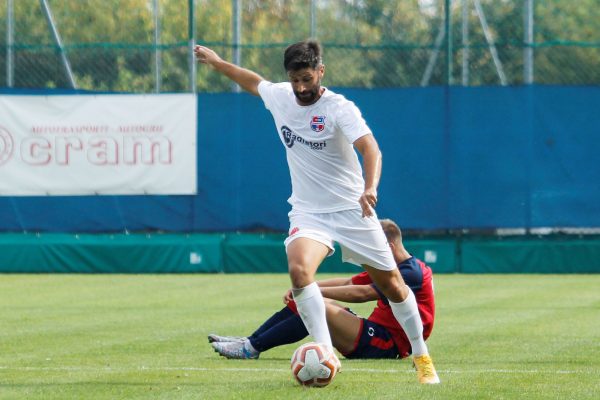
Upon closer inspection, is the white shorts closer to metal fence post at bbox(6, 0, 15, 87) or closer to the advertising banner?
the advertising banner

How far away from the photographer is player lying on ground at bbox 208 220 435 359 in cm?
978

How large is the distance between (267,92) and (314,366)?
2.02 m

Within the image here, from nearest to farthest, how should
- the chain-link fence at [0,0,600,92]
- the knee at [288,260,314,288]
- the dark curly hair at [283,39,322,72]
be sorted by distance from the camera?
the knee at [288,260,314,288], the dark curly hair at [283,39,322,72], the chain-link fence at [0,0,600,92]

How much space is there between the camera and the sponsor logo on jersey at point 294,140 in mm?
8625

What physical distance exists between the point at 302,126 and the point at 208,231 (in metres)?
13.4

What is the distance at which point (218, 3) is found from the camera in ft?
78.5

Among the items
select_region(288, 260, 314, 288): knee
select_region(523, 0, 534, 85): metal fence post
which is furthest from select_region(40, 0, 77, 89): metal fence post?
select_region(288, 260, 314, 288): knee

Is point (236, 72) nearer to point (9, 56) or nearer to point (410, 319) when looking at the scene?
point (410, 319)

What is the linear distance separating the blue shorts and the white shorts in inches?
54.1

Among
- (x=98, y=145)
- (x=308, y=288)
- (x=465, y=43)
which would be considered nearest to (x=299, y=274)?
(x=308, y=288)

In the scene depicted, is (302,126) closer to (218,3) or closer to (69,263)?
(69,263)

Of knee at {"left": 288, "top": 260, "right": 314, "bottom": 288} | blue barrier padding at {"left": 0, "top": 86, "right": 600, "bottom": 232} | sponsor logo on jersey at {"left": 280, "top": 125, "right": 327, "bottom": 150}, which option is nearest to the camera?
knee at {"left": 288, "top": 260, "right": 314, "bottom": 288}

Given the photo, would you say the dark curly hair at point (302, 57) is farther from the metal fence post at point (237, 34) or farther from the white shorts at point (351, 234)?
the metal fence post at point (237, 34)

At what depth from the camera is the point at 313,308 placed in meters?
8.23
